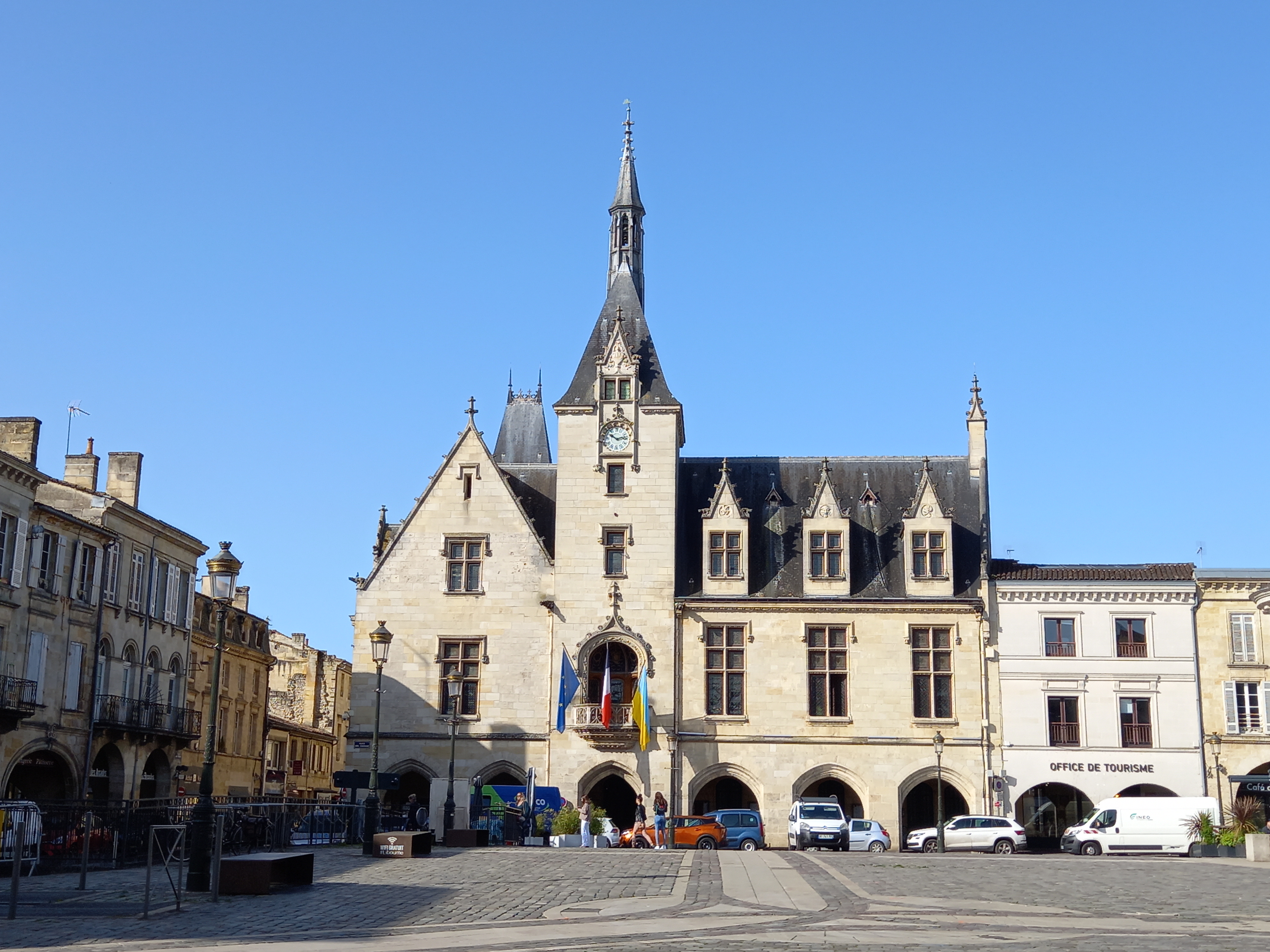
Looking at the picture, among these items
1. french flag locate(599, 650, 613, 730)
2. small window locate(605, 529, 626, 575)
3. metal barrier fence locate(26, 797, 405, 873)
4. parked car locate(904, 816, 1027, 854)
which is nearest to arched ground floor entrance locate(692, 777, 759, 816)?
french flag locate(599, 650, 613, 730)

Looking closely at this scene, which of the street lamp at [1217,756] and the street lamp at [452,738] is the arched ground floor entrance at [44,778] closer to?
the street lamp at [452,738]

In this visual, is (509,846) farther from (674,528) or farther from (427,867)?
(674,528)

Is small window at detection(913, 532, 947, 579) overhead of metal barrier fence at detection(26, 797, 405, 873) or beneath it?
overhead

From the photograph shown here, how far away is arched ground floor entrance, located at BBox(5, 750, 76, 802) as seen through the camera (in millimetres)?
39906

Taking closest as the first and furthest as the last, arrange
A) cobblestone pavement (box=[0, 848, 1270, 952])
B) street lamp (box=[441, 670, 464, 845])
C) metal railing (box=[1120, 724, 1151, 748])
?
cobblestone pavement (box=[0, 848, 1270, 952]) → street lamp (box=[441, 670, 464, 845]) → metal railing (box=[1120, 724, 1151, 748])

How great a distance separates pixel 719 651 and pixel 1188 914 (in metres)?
27.9

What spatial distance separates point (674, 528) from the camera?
45719 millimetres

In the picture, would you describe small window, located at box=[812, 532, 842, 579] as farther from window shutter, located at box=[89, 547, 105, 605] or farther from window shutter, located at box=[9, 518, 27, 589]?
window shutter, located at box=[9, 518, 27, 589]

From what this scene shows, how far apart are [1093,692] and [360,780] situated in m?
22.7

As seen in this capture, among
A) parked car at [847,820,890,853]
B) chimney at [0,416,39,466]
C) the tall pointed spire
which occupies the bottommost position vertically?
parked car at [847,820,890,853]

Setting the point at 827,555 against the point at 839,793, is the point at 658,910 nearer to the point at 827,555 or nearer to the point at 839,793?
the point at 827,555

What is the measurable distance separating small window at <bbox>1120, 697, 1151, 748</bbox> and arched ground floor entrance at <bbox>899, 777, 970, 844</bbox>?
5374 millimetres

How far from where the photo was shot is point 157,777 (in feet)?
159

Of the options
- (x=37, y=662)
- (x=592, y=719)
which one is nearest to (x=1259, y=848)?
(x=592, y=719)
